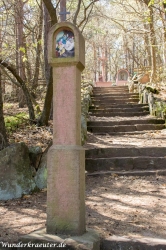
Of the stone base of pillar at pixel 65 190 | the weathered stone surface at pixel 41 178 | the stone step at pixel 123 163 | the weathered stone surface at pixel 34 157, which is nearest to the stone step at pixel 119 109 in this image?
the stone step at pixel 123 163

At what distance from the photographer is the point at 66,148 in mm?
3049

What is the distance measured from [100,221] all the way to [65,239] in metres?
0.98

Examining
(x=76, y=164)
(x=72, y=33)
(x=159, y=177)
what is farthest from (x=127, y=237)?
(x=159, y=177)

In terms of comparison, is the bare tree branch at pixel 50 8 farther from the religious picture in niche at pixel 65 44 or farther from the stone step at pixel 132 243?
the stone step at pixel 132 243

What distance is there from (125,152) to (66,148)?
152 inches

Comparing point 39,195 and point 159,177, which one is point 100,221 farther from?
point 159,177

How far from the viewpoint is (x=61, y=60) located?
3.14 meters

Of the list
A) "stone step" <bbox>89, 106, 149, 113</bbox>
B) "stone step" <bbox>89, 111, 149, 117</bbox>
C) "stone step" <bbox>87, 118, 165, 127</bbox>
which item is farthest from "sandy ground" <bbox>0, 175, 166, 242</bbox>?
"stone step" <bbox>89, 106, 149, 113</bbox>

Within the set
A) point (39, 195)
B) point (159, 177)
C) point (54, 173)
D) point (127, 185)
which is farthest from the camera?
point (159, 177)

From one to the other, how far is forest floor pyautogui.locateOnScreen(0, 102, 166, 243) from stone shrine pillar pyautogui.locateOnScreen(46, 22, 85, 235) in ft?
1.48

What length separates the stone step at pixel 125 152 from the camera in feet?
21.9

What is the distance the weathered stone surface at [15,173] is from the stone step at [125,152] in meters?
1.98

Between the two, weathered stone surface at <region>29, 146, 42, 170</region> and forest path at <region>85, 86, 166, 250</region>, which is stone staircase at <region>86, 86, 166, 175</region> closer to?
forest path at <region>85, 86, 166, 250</region>

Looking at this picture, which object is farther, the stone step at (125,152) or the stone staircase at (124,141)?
the stone step at (125,152)
